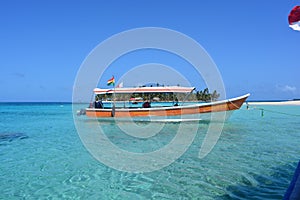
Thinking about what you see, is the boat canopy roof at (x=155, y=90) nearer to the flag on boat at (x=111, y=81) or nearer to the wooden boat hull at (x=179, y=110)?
the wooden boat hull at (x=179, y=110)

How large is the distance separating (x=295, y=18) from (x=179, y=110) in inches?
604

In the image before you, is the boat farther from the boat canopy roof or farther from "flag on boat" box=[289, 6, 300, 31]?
"flag on boat" box=[289, 6, 300, 31]

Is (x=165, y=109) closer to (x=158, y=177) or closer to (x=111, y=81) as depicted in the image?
(x=111, y=81)

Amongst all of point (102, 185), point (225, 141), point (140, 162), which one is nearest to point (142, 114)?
point (225, 141)

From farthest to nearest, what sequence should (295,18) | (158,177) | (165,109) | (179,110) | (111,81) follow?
(111,81)
(165,109)
(179,110)
(158,177)
(295,18)

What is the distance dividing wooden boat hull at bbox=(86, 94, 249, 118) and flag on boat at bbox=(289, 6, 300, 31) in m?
14.6

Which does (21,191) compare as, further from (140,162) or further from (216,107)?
(216,107)

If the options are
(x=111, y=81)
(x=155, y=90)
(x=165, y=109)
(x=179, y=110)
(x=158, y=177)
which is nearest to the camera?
(x=158, y=177)

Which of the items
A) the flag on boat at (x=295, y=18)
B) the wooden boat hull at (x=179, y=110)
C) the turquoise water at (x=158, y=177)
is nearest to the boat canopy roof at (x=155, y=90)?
the wooden boat hull at (x=179, y=110)

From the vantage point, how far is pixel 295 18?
7.11 feet

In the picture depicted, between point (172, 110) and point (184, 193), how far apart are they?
506 inches

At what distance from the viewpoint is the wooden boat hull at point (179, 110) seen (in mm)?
16558

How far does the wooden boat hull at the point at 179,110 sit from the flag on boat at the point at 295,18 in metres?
14.6

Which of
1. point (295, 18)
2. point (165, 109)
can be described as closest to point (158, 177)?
point (295, 18)
